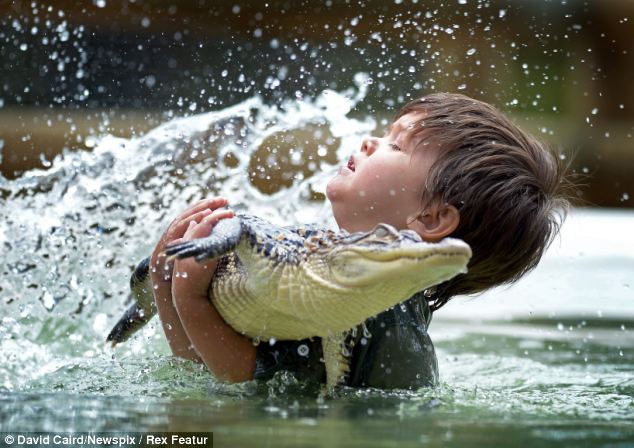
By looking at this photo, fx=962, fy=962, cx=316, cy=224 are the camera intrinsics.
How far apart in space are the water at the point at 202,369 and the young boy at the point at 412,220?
6 centimetres

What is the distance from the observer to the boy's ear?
Answer: 1864 mm

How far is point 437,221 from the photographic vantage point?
189 cm

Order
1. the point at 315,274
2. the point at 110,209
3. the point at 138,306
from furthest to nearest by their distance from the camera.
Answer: the point at 110,209 < the point at 138,306 < the point at 315,274

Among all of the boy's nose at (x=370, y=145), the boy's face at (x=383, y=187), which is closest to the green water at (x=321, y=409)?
the boy's face at (x=383, y=187)

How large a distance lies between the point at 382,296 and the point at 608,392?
808 millimetres

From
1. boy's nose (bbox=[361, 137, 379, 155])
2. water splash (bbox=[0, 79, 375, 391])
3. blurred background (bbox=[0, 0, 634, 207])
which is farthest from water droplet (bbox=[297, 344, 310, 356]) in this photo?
blurred background (bbox=[0, 0, 634, 207])

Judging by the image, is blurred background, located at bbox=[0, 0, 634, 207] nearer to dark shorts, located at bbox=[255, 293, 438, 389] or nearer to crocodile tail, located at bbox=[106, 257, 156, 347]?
crocodile tail, located at bbox=[106, 257, 156, 347]

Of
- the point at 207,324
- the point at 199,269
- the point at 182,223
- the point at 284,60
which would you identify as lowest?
the point at 207,324

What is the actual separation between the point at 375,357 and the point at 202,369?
365 mm

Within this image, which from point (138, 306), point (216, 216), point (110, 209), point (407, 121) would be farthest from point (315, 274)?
point (110, 209)

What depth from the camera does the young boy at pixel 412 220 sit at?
181cm

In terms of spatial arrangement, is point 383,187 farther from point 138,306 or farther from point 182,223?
point 138,306

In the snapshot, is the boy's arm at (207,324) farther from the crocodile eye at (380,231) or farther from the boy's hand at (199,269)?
the crocodile eye at (380,231)

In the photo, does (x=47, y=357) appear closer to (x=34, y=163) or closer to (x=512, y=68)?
(x=34, y=163)
